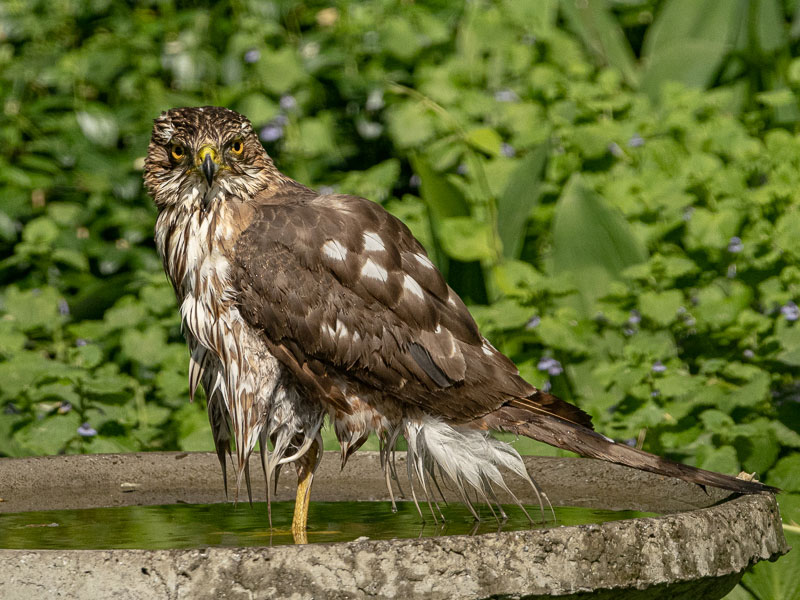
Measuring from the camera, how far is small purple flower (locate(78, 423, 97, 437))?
4383 millimetres

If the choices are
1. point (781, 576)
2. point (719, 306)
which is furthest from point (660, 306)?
point (781, 576)

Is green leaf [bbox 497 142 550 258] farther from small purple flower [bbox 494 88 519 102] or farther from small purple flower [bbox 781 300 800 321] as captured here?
small purple flower [bbox 494 88 519 102]

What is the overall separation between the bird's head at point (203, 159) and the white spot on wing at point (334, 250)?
1.23 ft

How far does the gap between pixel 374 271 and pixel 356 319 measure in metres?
0.15

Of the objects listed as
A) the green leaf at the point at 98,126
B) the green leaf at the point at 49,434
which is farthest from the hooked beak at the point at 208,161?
the green leaf at the point at 98,126

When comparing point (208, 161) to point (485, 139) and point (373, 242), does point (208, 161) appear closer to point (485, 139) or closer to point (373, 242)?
point (373, 242)

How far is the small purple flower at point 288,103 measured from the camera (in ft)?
21.8

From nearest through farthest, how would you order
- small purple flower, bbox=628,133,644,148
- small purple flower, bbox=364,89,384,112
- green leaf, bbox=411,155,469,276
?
1. green leaf, bbox=411,155,469,276
2. small purple flower, bbox=628,133,644,148
3. small purple flower, bbox=364,89,384,112

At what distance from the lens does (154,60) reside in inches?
283

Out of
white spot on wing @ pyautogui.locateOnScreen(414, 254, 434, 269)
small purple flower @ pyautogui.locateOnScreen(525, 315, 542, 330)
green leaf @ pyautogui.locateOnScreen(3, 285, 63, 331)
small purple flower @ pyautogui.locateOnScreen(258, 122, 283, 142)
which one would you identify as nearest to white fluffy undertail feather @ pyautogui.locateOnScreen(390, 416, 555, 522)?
white spot on wing @ pyautogui.locateOnScreen(414, 254, 434, 269)

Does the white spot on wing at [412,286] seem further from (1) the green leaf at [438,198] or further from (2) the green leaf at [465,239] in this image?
(1) the green leaf at [438,198]

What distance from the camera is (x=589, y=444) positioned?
2.78m

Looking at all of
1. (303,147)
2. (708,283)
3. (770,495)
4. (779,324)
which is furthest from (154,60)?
(770,495)

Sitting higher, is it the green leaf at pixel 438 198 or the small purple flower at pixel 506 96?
the small purple flower at pixel 506 96
